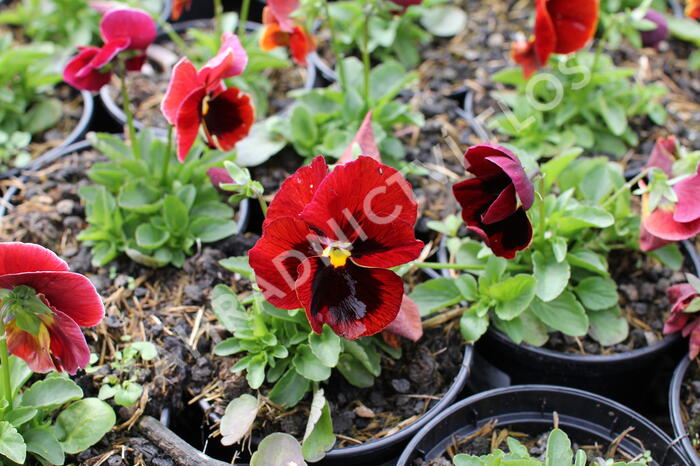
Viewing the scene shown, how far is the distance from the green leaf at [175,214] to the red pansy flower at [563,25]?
963 millimetres

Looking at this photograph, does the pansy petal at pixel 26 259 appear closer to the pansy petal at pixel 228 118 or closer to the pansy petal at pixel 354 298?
the pansy petal at pixel 354 298

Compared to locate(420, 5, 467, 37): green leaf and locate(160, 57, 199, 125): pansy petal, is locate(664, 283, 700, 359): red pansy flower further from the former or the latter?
locate(420, 5, 467, 37): green leaf

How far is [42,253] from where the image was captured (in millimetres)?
1188

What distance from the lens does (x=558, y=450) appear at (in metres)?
1.35

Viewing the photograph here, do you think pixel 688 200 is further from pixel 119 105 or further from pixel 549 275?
pixel 119 105

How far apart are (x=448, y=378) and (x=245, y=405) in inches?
18.1

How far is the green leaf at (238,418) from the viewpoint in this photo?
→ 4.74 feet

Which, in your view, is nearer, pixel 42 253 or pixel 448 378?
pixel 42 253

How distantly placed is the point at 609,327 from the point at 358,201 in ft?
2.77

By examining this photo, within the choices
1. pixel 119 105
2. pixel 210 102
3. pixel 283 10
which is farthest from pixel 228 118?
pixel 119 105

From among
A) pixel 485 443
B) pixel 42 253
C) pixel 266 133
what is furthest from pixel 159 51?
pixel 485 443

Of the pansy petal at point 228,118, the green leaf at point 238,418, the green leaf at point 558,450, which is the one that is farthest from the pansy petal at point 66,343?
the green leaf at point 558,450

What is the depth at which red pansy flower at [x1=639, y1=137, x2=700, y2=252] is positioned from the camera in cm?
157

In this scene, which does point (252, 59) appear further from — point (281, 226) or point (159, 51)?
point (281, 226)
